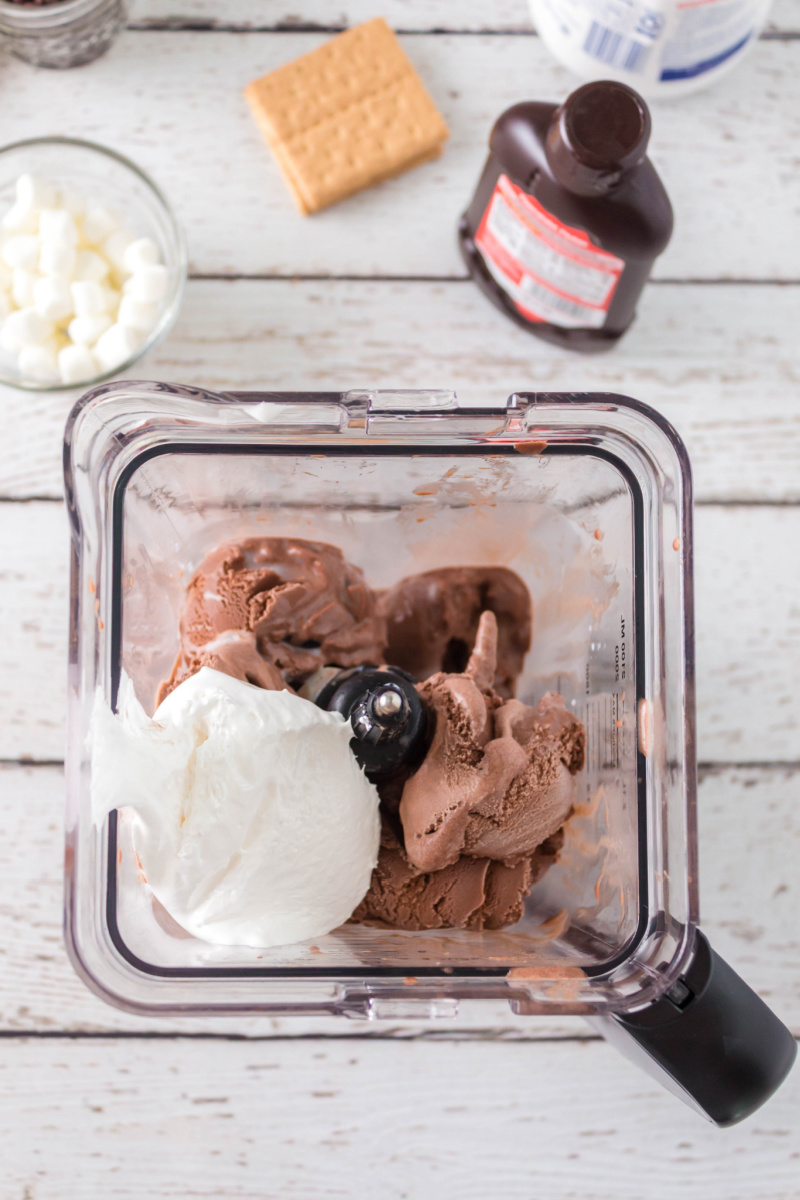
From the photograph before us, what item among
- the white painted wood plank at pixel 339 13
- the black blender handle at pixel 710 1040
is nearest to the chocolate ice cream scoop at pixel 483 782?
the black blender handle at pixel 710 1040

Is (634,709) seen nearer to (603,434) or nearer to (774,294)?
(603,434)

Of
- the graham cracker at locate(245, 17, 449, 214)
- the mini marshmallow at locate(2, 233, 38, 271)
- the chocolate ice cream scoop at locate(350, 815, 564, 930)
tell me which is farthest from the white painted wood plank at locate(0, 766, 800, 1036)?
the graham cracker at locate(245, 17, 449, 214)

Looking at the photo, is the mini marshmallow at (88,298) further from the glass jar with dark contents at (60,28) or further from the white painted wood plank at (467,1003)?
the white painted wood plank at (467,1003)

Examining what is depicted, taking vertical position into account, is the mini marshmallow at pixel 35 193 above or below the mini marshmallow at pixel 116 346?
above

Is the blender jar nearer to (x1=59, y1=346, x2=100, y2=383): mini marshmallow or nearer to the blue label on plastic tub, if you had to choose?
(x1=59, y1=346, x2=100, y2=383): mini marshmallow

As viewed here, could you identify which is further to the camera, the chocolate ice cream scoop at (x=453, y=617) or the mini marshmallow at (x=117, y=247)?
the mini marshmallow at (x=117, y=247)

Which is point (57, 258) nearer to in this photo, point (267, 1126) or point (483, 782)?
point (483, 782)

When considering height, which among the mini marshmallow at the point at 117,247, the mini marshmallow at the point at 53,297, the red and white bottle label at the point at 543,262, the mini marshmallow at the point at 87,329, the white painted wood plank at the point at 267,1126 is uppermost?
the red and white bottle label at the point at 543,262
